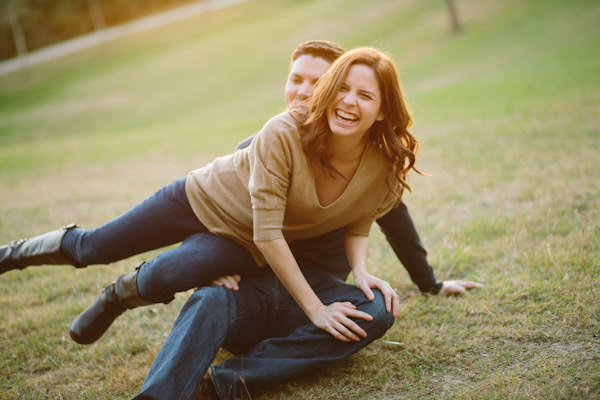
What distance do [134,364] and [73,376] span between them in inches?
14.0

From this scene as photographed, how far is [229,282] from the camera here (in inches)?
105

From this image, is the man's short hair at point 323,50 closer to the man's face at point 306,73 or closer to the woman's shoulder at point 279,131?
the man's face at point 306,73

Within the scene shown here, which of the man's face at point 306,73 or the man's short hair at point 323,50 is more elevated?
the man's short hair at point 323,50

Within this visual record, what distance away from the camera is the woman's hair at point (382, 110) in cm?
260

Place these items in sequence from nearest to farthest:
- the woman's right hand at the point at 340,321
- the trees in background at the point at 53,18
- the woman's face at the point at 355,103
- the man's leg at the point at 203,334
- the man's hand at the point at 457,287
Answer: the man's leg at the point at 203,334 < the woman's right hand at the point at 340,321 < the woman's face at the point at 355,103 < the man's hand at the point at 457,287 < the trees in background at the point at 53,18

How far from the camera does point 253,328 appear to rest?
2.70m

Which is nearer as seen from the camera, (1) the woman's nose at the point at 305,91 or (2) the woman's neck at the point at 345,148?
(2) the woman's neck at the point at 345,148

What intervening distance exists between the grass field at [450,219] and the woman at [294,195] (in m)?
0.43

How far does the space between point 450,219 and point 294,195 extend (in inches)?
105

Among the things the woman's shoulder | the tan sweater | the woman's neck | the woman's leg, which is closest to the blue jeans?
the tan sweater

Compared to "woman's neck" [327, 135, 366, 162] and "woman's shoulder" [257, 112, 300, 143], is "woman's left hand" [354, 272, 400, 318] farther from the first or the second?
"woman's shoulder" [257, 112, 300, 143]

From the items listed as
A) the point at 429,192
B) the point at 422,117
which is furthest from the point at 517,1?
the point at 429,192

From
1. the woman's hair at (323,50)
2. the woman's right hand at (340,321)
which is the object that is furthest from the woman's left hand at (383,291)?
the woman's hair at (323,50)

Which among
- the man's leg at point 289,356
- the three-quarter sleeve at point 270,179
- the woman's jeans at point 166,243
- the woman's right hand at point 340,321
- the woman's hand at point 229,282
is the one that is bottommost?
the man's leg at point 289,356
